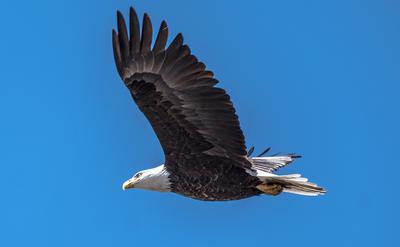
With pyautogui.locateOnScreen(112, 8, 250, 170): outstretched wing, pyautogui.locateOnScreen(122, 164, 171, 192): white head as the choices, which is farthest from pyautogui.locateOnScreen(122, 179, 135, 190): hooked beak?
pyautogui.locateOnScreen(112, 8, 250, 170): outstretched wing

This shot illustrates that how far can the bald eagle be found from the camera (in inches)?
504

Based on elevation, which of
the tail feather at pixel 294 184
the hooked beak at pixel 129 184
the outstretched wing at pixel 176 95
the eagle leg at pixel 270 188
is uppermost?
the outstretched wing at pixel 176 95

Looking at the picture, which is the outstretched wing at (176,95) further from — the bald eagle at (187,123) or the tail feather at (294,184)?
the tail feather at (294,184)

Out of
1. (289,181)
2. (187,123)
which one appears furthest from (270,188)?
(187,123)

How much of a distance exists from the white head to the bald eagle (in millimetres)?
11

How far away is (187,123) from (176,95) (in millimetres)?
346

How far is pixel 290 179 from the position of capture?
13273 millimetres

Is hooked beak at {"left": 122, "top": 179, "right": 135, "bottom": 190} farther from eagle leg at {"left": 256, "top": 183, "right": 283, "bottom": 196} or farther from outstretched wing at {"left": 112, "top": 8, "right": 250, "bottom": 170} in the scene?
eagle leg at {"left": 256, "top": 183, "right": 283, "bottom": 196}

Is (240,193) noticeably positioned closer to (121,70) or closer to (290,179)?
(290,179)

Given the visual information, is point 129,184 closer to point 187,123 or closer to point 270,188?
point 187,123

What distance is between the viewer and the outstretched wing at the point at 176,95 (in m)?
12.8

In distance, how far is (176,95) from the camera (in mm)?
13008

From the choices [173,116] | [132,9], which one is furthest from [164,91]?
[132,9]

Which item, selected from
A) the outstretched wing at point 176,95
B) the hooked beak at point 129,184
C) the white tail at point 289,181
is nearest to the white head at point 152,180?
the hooked beak at point 129,184
